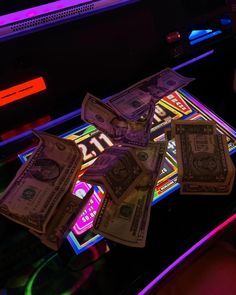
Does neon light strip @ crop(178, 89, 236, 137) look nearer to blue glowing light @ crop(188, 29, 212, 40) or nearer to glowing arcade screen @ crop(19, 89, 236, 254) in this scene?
glowing arcade screen @ crop(19, 89, 236, 254)

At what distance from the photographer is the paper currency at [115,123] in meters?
1.15

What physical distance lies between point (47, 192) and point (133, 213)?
0.87 feet

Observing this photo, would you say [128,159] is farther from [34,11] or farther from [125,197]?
[34,11]

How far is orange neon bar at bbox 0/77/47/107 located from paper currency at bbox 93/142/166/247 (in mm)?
421

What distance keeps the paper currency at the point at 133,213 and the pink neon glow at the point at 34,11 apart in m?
0.55

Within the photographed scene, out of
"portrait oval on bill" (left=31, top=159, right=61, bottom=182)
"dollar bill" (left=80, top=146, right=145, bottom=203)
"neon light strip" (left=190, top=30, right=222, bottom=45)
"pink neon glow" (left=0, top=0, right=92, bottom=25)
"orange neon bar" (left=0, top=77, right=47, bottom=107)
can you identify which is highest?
"pink neon glow" (left=0, top=0, right=92, bottom=25)

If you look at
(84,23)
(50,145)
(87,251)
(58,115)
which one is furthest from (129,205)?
(84,23)

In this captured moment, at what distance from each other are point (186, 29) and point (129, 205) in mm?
740

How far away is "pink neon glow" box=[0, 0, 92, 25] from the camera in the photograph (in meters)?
1.01

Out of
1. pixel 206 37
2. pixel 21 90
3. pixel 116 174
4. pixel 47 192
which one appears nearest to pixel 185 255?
pixel 116 174

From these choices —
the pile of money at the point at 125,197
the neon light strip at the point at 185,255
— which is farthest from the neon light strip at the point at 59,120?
the neon light strip at the point at 185,255

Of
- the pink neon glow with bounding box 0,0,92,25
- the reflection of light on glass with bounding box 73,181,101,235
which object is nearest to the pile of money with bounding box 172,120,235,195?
the reflection of light on glass with bounding box 73,181,101,235

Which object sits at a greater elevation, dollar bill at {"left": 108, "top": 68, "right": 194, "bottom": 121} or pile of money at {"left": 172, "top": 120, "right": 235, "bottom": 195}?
dollar bill at {"left": 108, "top": 68, "right": 194, "bottom": 121}

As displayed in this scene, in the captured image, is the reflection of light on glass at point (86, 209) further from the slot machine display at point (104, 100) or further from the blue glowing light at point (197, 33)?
the blue glowing light at point (197, 33)
